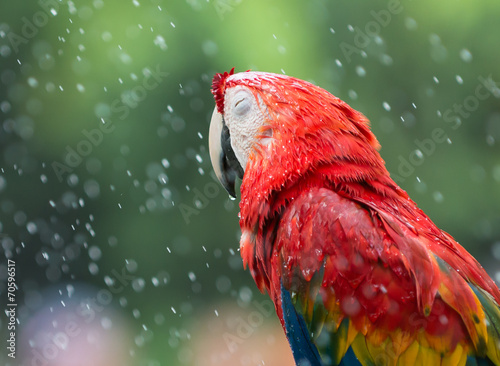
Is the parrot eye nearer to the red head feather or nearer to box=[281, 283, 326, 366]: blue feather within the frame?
the red head feather

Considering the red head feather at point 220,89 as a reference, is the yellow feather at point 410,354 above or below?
below

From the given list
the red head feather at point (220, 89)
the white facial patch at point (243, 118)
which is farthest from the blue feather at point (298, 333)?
the red head feather at point (220, 89)

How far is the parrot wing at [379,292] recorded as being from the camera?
2.36ft

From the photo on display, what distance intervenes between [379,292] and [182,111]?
5.66ft

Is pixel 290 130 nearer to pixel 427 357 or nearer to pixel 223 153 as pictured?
pixel 223 153

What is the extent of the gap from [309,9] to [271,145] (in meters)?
1.62

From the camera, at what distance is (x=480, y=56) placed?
2283mm

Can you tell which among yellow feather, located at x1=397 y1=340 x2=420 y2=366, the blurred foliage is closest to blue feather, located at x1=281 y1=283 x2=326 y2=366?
yellow feather, located at x1=397 y1=340 x2=420 y2=366

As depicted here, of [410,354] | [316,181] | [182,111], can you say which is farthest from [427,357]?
[182,111]

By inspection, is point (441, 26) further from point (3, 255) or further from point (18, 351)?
point (18, 351)

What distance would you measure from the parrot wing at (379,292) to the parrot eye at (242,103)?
0.23 meters

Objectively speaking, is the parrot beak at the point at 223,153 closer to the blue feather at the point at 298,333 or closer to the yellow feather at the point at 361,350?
the blue feather at the point at 298,333

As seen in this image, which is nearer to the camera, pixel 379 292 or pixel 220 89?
Answer: pixel 379 292

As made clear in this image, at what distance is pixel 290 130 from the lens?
85 cm
